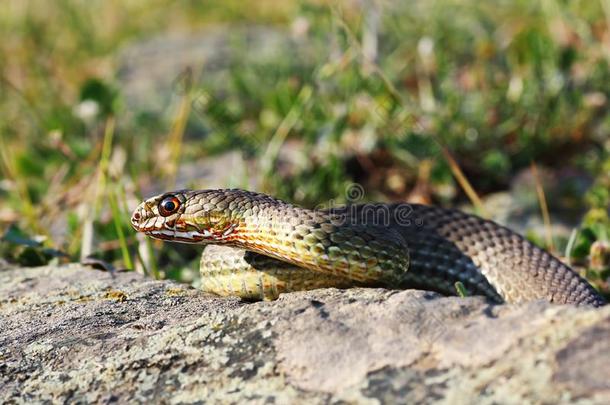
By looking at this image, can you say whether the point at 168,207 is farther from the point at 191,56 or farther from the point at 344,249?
the point at 191,56

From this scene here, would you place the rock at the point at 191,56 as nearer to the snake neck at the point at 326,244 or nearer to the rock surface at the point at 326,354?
the snake neck at the point at 326,244

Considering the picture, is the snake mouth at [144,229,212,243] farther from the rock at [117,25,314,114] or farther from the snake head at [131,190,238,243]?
the rock at [117,25,314,114]

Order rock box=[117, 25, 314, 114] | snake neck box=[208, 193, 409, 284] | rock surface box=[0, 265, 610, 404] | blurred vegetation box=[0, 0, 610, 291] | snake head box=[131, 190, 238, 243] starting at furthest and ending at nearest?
rock box=[117, 25, 314, 114]
blurred vegetation box=[0, 0, 610, 291]
snake head box=[131, 190, 238, 243]
snake neck box=[208, 193, 409, 284]
rock surface box=[0, 265, 610, 404]

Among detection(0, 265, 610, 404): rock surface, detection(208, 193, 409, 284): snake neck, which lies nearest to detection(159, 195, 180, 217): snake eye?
detection(208, 193, 409, 284): snake neck

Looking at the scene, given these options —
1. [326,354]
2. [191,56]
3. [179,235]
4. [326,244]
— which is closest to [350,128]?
[179,235]

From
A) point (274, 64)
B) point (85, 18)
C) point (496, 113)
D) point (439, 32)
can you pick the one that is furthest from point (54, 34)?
point (496, 113)

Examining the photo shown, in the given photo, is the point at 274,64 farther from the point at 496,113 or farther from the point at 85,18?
the point at 85,18

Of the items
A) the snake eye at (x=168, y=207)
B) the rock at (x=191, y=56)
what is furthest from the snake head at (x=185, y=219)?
the rock at (x=191, y=56)
